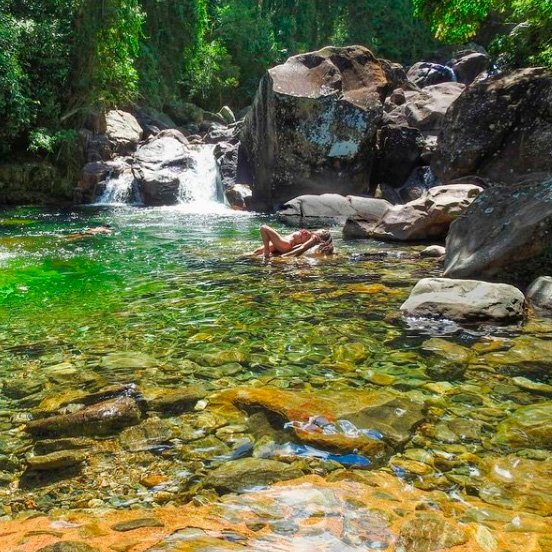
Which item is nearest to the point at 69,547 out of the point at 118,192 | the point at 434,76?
the point at 118,192

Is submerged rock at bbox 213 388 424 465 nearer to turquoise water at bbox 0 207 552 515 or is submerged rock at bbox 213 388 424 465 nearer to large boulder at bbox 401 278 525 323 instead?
turquoise water at bbox 0 207 552 515

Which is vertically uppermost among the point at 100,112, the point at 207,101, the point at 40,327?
the point at 207,101

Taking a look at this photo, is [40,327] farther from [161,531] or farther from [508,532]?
[508,532]

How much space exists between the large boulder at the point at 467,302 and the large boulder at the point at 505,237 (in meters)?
0.93

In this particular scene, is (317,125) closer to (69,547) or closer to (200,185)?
(200,185)

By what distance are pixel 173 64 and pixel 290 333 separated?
92.3 ft

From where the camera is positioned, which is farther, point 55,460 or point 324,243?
point 324,243

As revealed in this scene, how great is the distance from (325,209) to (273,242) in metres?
5.17

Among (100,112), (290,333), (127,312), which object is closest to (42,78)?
(100,112)

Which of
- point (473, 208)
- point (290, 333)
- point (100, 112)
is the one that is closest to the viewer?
point (290, 333)

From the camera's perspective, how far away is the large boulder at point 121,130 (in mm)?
23281

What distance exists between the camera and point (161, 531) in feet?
7.68

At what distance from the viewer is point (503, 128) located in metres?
12.3

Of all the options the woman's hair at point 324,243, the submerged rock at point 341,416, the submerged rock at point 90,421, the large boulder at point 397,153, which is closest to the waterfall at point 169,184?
the large boulder at point 397,153
